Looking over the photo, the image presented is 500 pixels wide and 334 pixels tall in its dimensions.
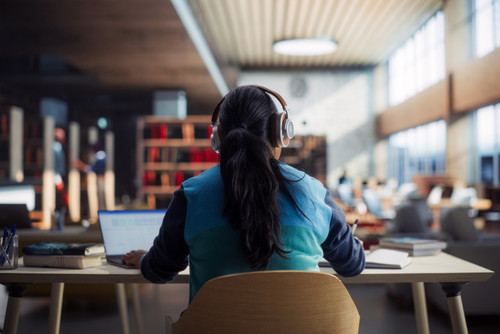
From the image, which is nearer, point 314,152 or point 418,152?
point 418,152

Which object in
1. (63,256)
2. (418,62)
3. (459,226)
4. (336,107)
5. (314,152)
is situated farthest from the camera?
(336,107)

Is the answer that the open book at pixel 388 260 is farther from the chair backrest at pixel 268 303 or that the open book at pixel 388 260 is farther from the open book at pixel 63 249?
the open book at pixel 63 249

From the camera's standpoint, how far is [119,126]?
1594 centimetres

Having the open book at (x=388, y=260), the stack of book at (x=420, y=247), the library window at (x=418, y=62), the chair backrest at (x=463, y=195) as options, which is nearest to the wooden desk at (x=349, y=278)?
the open book at (x=388, y=260)

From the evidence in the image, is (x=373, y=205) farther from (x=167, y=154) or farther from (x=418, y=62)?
(x=418, y=62)

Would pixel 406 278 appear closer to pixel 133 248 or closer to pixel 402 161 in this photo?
pixel 133 248

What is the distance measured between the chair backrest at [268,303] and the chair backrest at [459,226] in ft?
9.74

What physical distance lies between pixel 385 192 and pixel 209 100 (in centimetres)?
537

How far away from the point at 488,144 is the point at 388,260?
838 centimetres

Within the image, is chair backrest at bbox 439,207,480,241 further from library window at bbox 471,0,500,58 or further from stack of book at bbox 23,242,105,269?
library window at bbox 471,0,500,58

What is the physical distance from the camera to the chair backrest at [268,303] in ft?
3.52

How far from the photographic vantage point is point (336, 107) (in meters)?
15.2

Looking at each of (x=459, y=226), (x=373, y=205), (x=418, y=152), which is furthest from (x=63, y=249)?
(x=418, y=152)

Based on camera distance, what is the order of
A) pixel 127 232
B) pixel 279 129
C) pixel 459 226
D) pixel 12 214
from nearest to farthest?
pixel 279 129
pixel 127 232
pixel 12 214
pixel 459 226
